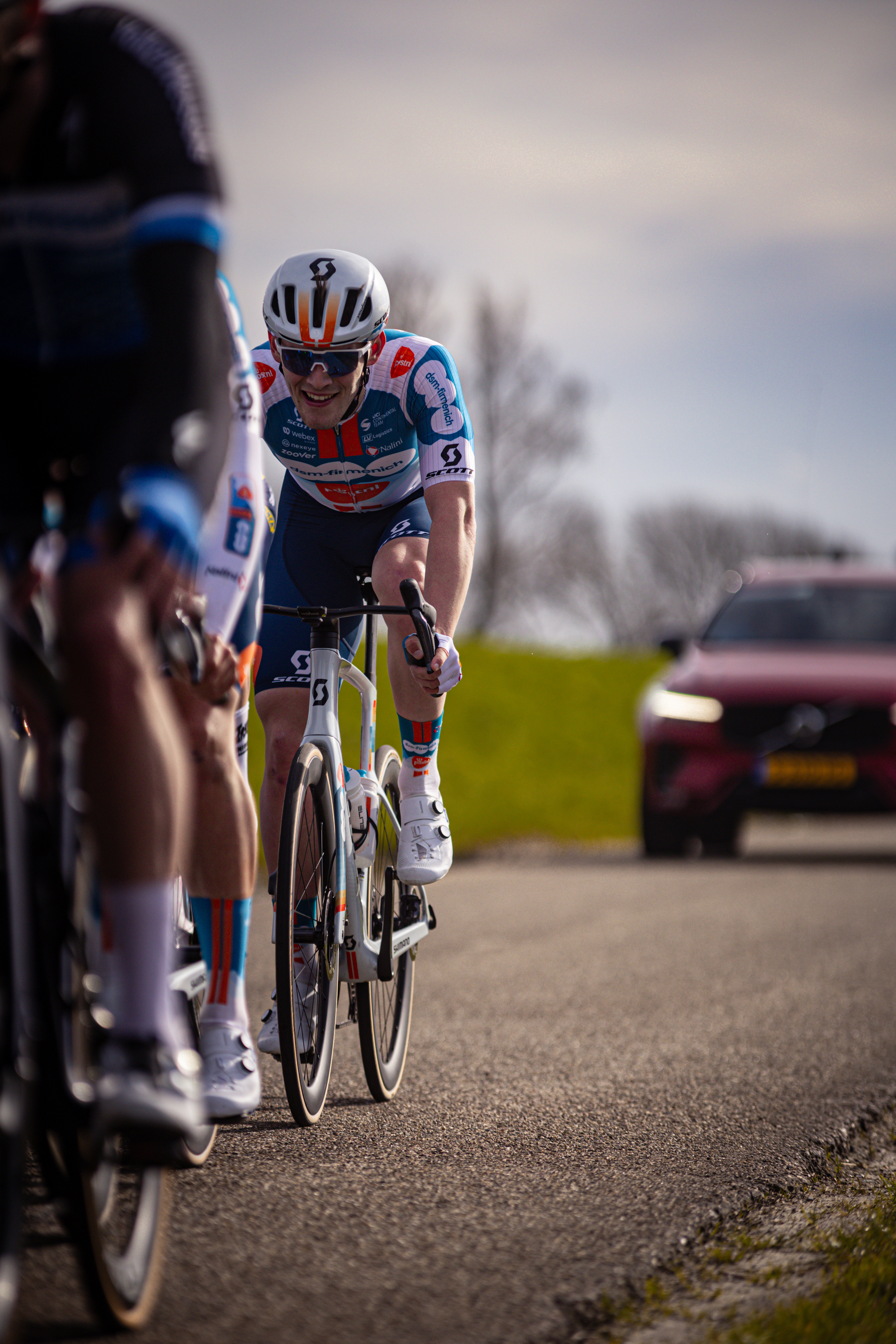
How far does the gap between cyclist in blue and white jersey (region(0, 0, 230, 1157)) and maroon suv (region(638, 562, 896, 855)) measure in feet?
29.3

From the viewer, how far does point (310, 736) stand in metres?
4.21

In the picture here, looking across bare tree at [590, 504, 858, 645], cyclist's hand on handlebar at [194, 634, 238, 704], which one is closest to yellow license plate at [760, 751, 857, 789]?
cyclist's hand on handlebar at [194, 634, 238, 704]

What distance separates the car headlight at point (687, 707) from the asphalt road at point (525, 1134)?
315 cm

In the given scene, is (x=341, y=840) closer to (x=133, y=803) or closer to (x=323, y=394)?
(x=323, y=394)

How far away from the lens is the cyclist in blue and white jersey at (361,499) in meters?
4.31

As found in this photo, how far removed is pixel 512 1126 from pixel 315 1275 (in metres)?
1.28

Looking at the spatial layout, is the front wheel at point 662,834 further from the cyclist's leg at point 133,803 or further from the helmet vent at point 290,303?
the cyclist's leg at point 133,803

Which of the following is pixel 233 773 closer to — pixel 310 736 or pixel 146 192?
pixel 310 736

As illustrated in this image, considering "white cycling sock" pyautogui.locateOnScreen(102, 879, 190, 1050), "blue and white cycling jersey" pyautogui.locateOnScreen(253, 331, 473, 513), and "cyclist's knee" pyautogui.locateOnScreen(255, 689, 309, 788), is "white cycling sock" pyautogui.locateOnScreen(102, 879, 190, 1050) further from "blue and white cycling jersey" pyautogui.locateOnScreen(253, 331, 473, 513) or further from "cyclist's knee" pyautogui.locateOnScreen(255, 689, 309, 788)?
"blue and white cycling jersey" pyautogui.locateOnScreen(253, 331, 473, 513)

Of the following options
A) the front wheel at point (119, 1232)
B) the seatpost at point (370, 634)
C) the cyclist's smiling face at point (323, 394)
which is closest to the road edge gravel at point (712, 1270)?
the front wheel at point (119, 1232)

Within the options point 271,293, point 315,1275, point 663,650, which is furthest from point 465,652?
point 315,1275

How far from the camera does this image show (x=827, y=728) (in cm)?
1116

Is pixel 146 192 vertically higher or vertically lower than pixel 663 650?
higher

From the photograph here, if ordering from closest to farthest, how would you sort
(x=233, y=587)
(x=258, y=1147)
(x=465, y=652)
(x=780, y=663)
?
(x=233, y=587) < (x=258, y=1147) < (x=780, y=663) < (x=465, y=652)
